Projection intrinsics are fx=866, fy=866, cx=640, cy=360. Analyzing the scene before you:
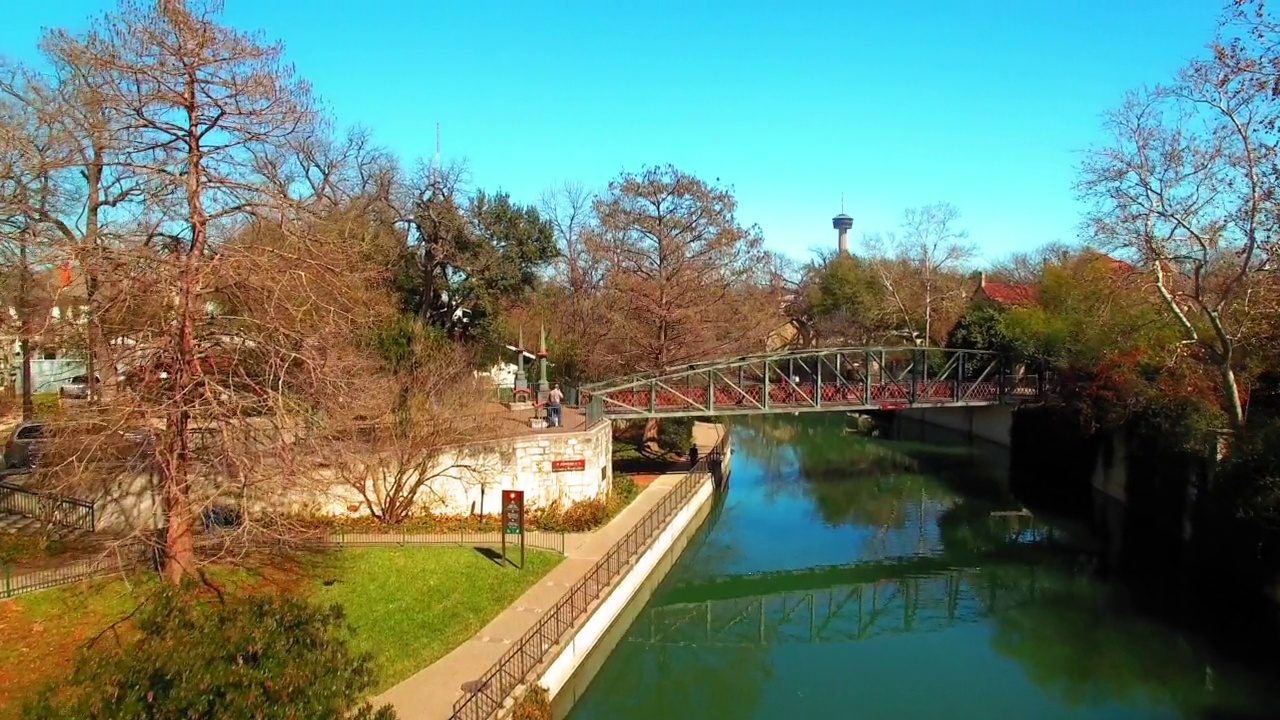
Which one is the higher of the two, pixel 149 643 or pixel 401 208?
pixel 401 208

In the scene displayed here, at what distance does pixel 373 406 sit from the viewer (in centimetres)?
1839

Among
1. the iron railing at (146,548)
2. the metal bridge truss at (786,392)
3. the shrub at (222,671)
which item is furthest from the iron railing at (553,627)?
the metal bridge truss at (786,392)

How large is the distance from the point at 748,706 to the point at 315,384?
8772 mm

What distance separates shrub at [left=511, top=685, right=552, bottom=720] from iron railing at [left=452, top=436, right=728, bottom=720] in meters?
0.23

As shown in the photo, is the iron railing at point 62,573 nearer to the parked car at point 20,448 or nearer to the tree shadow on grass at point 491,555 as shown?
the tree shadow on grass at point 491,555

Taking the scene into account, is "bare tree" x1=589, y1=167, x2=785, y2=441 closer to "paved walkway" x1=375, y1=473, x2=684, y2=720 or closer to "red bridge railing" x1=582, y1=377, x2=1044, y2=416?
"red bridge railing" x1=582, y1=377, x2=1044, y2=416

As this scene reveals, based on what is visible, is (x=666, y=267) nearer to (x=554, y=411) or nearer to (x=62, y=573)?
(x=554, y=411)

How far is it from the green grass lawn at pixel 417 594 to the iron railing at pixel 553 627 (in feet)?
3.77

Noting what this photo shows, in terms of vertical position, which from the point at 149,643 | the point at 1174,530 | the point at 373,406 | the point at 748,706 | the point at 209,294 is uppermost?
the point at 209,294

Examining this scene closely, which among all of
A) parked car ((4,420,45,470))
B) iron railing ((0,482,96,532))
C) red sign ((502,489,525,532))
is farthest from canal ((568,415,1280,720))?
parked car ((4,420,45,470))

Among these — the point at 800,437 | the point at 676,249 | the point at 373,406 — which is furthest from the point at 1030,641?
the point at 800,437

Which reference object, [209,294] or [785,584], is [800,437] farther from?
[209,294]

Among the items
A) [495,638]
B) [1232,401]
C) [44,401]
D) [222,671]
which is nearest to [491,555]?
[495,638]

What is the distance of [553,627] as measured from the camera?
1386cm
